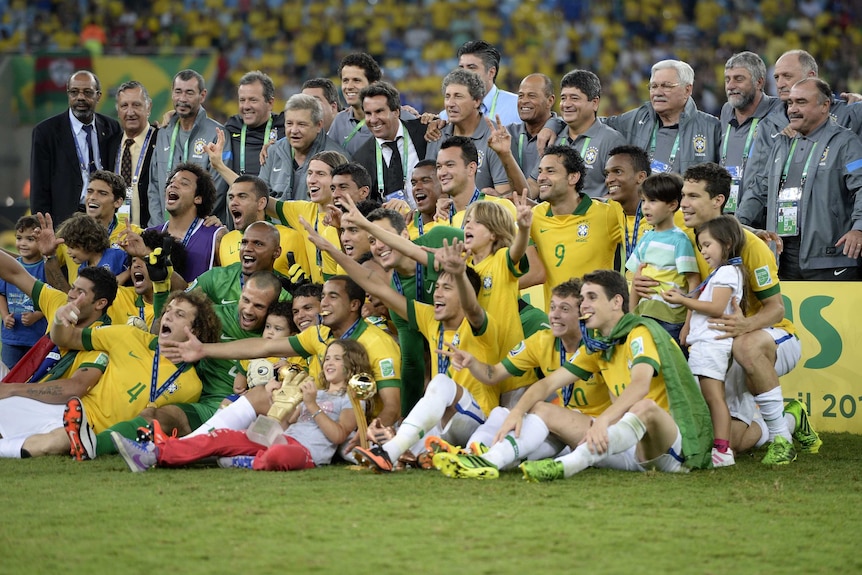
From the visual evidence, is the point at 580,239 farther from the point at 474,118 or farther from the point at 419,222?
the point at 474,118

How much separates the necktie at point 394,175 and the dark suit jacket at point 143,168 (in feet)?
7.87

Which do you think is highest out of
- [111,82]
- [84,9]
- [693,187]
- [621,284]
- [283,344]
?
[84,9]

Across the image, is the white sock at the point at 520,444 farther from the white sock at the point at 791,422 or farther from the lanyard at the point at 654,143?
the lanyard at the point at 654,143

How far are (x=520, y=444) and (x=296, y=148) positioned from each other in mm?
3793

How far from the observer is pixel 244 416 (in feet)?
21.8

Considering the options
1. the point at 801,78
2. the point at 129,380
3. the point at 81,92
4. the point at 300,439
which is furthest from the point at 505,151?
the point at 81,92

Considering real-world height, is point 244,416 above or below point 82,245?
below

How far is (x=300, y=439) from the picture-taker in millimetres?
6418

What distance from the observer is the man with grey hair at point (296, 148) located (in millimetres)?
8750

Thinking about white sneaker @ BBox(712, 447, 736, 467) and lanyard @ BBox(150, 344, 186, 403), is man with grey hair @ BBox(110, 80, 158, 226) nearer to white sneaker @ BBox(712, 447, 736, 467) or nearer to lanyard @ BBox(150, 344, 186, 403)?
lanyard @ BBox(150, 344, 186, 403)

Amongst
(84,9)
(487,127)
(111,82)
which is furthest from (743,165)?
(84,9)

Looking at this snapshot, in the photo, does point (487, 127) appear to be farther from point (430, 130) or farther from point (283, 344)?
point (283, 344)

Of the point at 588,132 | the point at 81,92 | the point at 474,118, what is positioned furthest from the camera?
the point at 81,92

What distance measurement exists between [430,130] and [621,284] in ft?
9.46
